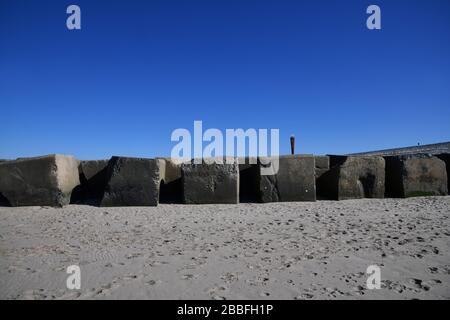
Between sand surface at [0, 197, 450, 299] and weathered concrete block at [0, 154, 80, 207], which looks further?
weathered concrete block at [0, 154, 80, 207]

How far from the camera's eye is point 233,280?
2488mm

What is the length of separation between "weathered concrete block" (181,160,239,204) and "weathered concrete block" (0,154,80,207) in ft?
6.61

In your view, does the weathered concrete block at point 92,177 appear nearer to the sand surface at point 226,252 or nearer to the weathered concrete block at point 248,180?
the sand surface at point 226,252

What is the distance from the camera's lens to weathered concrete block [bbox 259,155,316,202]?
599cm

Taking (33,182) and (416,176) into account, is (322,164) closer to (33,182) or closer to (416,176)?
(416,176)

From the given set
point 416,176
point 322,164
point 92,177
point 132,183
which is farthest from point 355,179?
point 92,177

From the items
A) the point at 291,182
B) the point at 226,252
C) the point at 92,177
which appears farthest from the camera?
the point at 92,177

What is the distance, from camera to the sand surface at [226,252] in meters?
2.34

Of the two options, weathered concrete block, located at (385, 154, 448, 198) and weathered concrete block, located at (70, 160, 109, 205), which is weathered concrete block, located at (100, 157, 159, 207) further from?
weathered concrete block, located at (385, 154, 448, 198)

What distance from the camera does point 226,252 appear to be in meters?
3.17

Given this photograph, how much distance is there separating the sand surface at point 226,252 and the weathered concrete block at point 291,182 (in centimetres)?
73

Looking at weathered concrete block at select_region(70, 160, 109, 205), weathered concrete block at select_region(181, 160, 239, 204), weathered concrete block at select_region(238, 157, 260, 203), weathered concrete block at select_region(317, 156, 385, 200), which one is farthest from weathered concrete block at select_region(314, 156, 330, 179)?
weathered concrete block at select_region(70, 160, 109, 205)

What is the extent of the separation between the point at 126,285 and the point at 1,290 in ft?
2.70

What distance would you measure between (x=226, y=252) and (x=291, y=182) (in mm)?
3115
